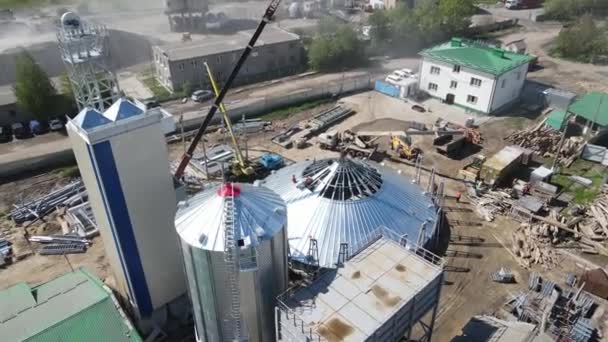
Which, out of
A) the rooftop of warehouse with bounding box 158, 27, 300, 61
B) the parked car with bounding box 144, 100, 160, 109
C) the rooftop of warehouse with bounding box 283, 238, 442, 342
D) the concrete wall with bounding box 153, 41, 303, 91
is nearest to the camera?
the rooftop of warehouse with bounding box 283, 238, 442, 342

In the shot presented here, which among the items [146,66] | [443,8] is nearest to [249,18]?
[146,66]

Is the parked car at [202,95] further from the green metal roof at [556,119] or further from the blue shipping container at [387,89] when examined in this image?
the green metal roof at [556,119]

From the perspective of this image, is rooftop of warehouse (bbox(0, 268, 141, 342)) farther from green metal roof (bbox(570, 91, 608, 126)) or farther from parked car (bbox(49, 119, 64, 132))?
green metal roof (bbox(570, 91, 608, 126))

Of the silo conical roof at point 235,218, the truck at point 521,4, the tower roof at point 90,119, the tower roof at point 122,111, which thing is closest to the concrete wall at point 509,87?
the silo conical roof at point 235,218

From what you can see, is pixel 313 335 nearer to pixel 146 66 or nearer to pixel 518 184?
pixel 518 184

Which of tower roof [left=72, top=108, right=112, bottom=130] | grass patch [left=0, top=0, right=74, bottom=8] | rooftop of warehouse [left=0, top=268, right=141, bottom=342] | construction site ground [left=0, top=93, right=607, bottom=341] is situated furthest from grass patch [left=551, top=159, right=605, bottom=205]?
grass patch [left=0, top=0, right=74, bottom=8]

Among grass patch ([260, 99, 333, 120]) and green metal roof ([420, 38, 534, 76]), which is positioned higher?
green metal roof ([420, 38, 534, 76])
